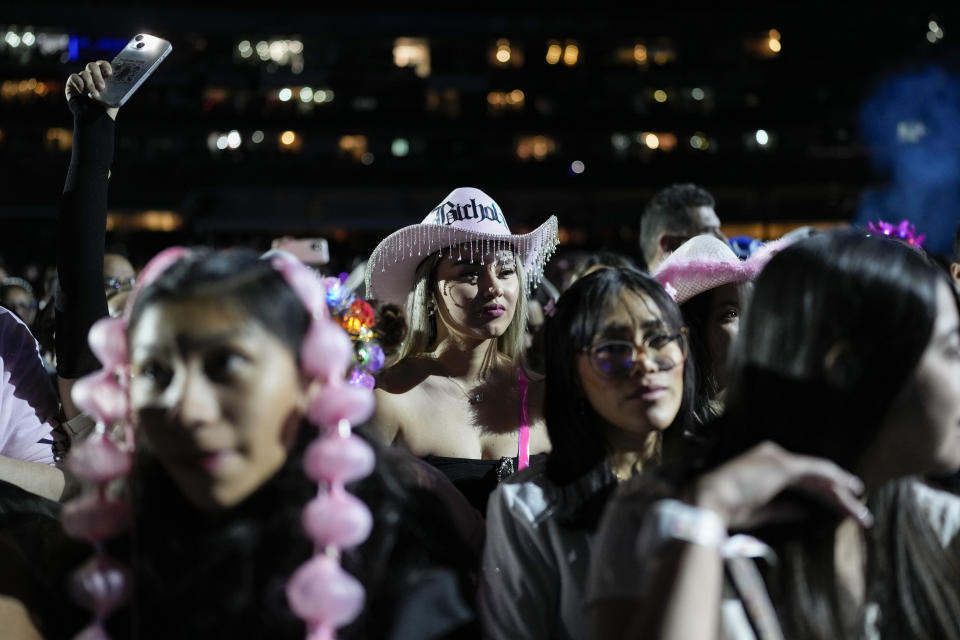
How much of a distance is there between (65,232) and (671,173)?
158 ft

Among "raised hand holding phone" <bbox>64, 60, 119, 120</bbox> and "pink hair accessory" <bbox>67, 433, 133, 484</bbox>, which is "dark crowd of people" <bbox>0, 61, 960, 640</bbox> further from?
"raised hand holding phone" <bbox>64, 60, 119, 120</bbox>

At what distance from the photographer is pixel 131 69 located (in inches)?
104

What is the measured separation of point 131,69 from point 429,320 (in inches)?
63.8

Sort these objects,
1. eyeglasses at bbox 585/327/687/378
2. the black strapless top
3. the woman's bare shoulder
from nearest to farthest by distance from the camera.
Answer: eyeglasses at bbox 585/327/687/378 → the black strapless top → the woman's bare shoulder

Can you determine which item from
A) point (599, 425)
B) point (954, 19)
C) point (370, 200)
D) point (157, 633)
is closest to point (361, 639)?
point (157, 633)

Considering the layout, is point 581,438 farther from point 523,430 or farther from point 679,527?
point 523,430

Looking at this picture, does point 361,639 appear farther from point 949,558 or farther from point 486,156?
point 486,156

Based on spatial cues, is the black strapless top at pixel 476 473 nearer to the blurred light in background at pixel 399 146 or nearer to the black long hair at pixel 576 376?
the black long hair at pixel 576 376

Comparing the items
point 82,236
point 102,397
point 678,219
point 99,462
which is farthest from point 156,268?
point 678,219

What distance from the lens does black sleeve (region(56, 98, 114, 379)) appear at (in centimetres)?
253

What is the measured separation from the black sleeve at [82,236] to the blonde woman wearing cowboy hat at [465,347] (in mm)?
1136

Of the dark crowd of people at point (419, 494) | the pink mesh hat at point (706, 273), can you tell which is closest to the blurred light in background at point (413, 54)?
the pink mesh hat at point (706, 273)

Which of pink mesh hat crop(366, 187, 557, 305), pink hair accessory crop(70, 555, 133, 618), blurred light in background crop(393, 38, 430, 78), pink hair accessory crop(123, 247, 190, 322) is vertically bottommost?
pink hair accessory crop(70, 555, 133, 618)

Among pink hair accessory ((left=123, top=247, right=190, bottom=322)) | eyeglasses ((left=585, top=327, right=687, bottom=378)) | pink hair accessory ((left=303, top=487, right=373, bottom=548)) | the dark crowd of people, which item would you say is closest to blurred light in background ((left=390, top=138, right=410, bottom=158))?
eyeglasses ((left=585, top=327, right=687, bottom=378))
